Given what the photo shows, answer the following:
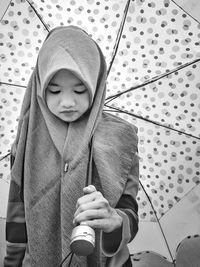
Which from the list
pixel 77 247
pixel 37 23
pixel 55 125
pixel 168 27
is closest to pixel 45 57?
pixel 55 125

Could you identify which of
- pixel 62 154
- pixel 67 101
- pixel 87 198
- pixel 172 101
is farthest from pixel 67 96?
pixel 172 101

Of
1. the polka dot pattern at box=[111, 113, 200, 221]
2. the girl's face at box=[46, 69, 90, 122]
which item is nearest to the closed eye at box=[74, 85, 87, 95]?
the girl's face at box=[46, 69, 90, 122]

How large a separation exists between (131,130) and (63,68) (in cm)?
36

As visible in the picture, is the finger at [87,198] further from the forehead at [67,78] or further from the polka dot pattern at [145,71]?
the polka dot pattern at [145,71]

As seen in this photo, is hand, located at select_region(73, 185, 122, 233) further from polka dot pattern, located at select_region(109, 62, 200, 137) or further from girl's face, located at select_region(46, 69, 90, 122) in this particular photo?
polka dot pattern, located at select_region(109, 62, 200, 137)

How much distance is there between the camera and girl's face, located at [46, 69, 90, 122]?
1.76m

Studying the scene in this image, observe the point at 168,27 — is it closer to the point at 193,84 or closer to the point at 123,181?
the point at 193,84

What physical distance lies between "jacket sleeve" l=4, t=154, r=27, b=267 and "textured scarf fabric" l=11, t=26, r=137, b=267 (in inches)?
2.0

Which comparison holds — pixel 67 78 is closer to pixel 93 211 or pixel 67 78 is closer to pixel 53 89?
pixel 53 89

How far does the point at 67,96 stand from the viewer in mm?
1764

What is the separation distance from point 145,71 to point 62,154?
58 cm

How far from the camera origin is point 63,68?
1702 millimetres

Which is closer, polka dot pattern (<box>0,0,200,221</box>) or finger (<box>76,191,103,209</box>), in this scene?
finger (<box>76,191,103,209</box>)

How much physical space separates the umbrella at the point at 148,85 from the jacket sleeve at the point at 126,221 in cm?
Answer: 34
